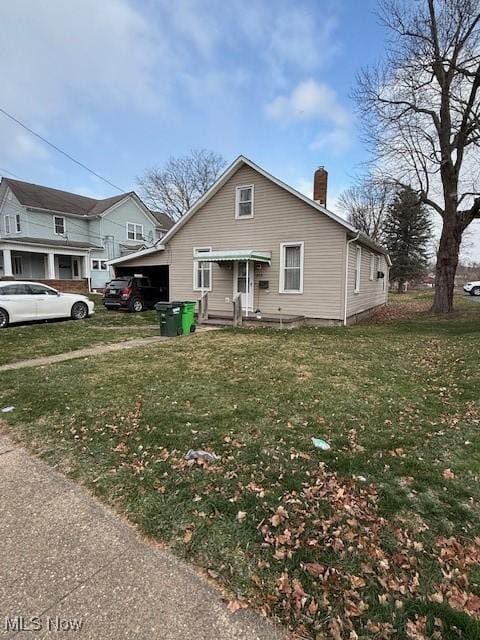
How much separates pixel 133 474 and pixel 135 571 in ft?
3.47

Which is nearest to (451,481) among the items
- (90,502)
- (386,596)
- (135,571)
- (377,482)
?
(377,482)

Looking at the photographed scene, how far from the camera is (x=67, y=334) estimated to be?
10305 mm

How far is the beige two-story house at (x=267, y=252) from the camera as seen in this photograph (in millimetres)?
12227

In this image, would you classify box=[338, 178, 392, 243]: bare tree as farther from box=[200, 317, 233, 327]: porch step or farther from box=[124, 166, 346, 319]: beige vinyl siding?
box=[200, 317, 233, 327]: porch step

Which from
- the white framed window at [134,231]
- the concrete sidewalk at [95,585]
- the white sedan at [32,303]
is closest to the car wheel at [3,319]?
the white sedan at [32,303]

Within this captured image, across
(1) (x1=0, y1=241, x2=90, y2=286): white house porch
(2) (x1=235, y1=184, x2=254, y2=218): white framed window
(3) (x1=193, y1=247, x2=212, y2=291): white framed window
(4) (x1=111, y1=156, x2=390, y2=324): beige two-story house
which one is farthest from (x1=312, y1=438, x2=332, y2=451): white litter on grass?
(1) (x1=0, y1=241, x2=90, y2=286): white house porch

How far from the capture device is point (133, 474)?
3.05 metres

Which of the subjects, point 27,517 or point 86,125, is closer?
point 27,517

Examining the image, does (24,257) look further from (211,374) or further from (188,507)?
(188,507)

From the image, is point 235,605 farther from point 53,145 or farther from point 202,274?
point 53,145

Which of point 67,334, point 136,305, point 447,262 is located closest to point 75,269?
point 136,305

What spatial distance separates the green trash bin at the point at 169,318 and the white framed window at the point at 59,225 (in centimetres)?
1955

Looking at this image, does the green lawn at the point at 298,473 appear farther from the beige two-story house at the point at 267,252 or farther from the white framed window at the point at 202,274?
the white framed window at the point at 202,274

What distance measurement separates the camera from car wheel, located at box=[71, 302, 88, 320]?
1331 cm
